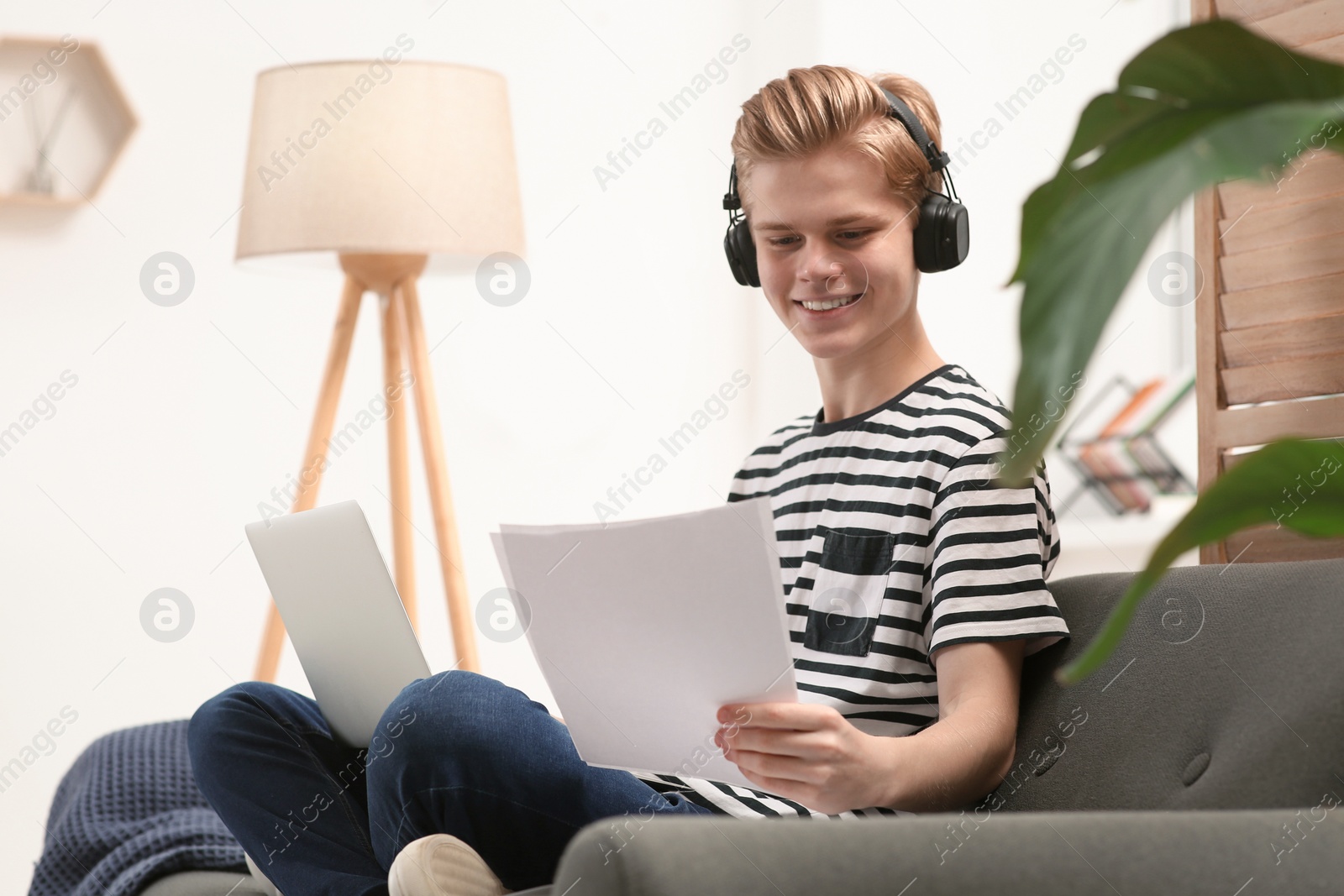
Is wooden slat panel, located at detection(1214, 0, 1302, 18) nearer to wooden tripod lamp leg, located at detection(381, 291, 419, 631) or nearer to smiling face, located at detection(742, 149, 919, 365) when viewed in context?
smiling face, located at detection(742, 149, 919, 365)

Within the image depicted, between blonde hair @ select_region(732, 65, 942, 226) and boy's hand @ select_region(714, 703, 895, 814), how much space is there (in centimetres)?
57

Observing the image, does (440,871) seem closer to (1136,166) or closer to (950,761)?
(950,761)

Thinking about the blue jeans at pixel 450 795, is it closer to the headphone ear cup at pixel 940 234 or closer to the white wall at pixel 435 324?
the headphone ear cup at pixel 940 234

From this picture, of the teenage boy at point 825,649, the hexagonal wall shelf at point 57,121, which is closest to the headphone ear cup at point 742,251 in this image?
the teenage boy at point 825,649

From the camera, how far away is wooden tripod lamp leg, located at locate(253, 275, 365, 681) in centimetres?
205

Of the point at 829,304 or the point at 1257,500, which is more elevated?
the point at 829,304

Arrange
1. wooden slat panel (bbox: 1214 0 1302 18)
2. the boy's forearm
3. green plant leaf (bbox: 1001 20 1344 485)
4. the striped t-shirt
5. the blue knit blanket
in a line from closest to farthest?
green plant leaf (bbox: 1001 20 1344 485) < the boy's forearm < the striped t-shirt < wooden slat panel (bbox: 1214 0 1302 18) < the blue knit blanket

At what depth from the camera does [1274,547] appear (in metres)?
1.09

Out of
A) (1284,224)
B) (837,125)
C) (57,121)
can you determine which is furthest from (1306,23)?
(57,121)

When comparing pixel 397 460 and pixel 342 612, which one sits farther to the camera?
pixel 397 460

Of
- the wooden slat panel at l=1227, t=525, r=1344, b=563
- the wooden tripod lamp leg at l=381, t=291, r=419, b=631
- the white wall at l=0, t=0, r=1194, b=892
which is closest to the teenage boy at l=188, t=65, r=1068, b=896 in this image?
the wooden slat panel at l=1227, t=525, r=1344, b=563

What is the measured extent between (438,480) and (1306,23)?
1.53m

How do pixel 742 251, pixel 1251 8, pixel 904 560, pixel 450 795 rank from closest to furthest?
pixel 450 795 → pixel 904 560 → pixel 1251 8 → pixel 742 251

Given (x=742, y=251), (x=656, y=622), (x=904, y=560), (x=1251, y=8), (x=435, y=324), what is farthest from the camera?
(x=435, y=324)
